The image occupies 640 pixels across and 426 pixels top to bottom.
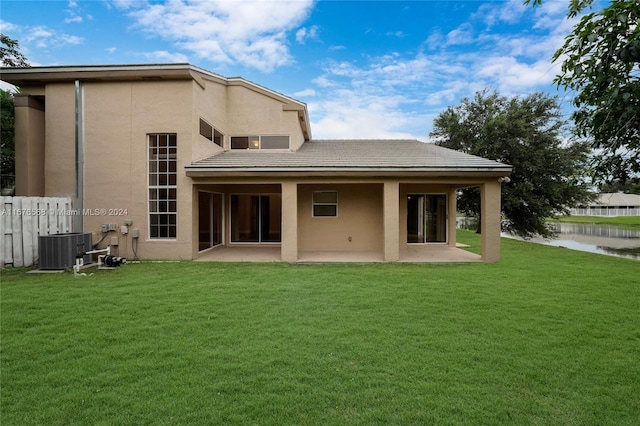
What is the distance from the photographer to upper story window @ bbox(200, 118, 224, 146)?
1115 centimetres

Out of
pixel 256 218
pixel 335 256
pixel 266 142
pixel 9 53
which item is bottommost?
pixel 335 256

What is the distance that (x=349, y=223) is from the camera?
12.6m

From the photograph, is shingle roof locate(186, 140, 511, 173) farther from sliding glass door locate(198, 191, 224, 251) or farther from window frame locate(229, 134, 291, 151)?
sliding glass door locate(198, 191, 224, 251)

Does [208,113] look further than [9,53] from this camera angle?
No

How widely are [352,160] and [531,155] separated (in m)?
15.8

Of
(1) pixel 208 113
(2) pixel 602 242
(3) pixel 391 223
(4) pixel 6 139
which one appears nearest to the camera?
(3) pixel 391 223

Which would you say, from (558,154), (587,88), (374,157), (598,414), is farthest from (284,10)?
(558,154)

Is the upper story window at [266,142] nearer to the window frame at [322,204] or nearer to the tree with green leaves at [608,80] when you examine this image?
the window frame at [322,204]

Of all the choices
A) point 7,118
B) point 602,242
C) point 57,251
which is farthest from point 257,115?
point 602,242

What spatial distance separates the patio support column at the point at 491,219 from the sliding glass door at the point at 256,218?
25.6 feet

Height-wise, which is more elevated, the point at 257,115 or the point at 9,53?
the point at 9,53

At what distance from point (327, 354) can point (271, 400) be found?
1055mm

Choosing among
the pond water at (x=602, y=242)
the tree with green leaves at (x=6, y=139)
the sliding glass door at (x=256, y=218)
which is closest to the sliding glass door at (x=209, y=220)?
the sliding glass door at (x=256, y=218)

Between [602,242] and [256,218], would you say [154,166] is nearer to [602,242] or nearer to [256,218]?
[256,218]
